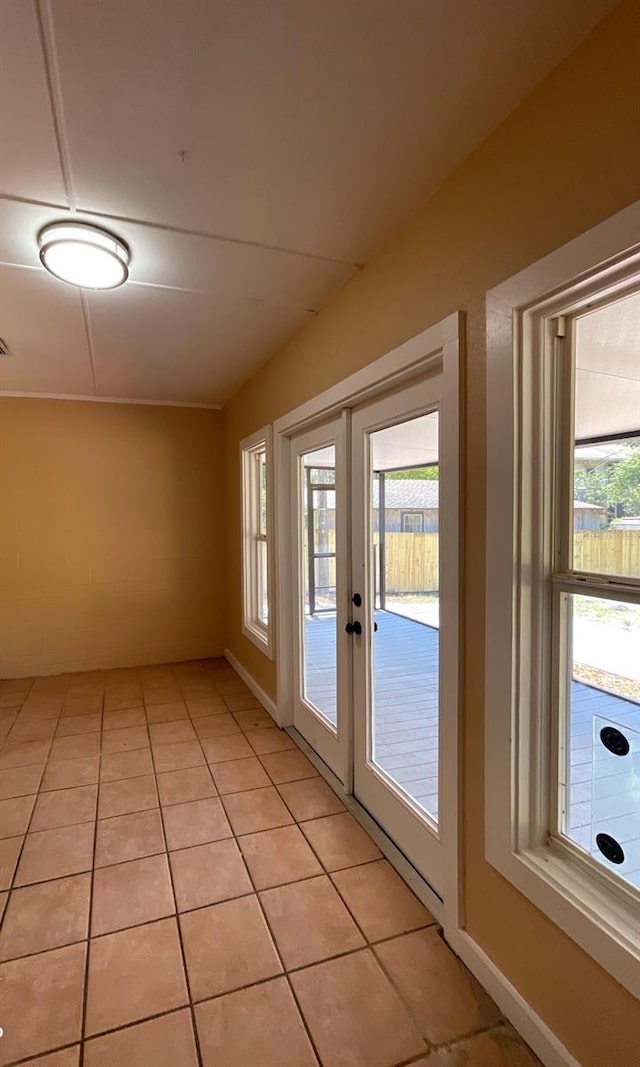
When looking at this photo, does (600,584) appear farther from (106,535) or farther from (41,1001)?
(106,535)

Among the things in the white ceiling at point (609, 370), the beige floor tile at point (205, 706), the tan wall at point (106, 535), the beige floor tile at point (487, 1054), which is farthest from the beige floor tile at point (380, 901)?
the tan wall at point (106, 535)

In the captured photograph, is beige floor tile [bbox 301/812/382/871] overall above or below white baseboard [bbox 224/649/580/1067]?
below

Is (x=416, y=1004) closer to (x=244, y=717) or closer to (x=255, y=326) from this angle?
(x=244, y=717)

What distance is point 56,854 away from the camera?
208 centimetres

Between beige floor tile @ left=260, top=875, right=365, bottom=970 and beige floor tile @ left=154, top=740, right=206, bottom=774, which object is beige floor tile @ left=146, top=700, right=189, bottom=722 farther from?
beige floor tile @ left=260, top=875, right=365, bottom=970

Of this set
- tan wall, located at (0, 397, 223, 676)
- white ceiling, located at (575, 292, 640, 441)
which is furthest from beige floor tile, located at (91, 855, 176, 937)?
tan wall, located at (0, 397, 223, 676)

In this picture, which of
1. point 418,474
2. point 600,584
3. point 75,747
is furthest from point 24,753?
point 600,584

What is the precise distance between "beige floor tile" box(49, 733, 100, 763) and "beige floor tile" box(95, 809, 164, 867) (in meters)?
0.76

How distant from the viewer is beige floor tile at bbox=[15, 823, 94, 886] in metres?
1.96

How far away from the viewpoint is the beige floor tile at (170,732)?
312cm

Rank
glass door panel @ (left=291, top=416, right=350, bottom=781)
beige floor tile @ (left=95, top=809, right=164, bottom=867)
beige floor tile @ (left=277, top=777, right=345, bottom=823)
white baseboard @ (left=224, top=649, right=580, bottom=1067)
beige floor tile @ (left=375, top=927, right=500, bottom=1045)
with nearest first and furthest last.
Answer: white baseboard @ (left=224, top=649, right=580, bottom=1067) → beige floor tile @ (left=375, top=927, right=500, bottom=1045) → beige floor tile @ (left=95, top=809, right=164, bottom=867) → beige floor tile @ (left=277, top=777, right=345, bottom=823) → glass door panel @ (left=291, top=416, right=350, bottom=781)

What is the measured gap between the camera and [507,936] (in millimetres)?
1391

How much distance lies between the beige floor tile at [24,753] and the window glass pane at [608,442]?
3.11 metres

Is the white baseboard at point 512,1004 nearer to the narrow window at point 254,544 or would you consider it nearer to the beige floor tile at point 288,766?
the beige floor tile at point 288,766
